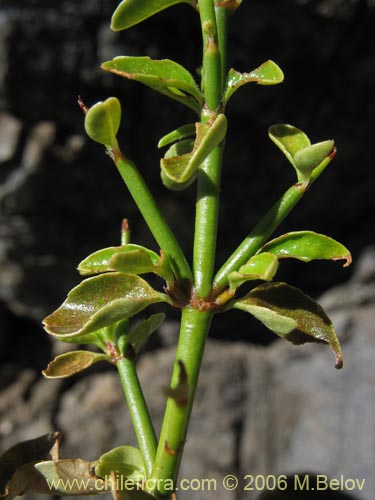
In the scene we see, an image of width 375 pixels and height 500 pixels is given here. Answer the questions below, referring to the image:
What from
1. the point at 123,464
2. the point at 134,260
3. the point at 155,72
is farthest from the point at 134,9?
the point at 123,464

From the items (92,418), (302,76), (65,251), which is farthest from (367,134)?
(92,418)

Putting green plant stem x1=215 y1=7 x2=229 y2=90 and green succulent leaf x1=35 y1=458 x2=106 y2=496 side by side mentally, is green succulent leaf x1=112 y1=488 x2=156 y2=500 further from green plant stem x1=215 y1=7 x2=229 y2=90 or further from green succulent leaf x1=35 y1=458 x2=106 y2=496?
green plant stem x1=215 y1=7 x2=229 y2=90

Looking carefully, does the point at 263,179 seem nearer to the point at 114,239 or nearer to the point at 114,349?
the point at 114,239

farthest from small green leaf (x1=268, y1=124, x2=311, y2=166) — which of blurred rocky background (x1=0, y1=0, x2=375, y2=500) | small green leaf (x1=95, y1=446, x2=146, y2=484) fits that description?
blurred rocky background (x1=0, y1=0, x2=375, y2=500)

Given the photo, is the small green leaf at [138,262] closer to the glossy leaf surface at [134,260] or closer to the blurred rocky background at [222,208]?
the glossy leaf surface at [134,260]

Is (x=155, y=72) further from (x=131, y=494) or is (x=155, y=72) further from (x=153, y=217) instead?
(x=131, y=494)

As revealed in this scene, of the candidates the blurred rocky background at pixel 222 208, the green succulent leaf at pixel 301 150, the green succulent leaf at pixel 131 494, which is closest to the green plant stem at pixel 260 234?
the green succulent leaf at pixel 301 150
